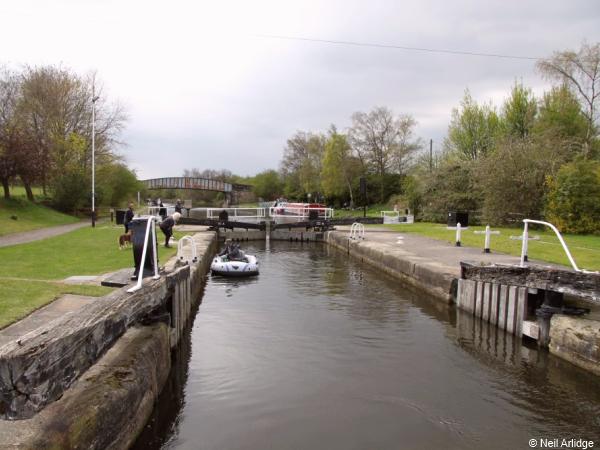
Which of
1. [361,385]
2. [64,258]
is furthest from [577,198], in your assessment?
[64,258]

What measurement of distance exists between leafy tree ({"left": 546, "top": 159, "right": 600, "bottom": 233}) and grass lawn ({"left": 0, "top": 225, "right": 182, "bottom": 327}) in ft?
57.6

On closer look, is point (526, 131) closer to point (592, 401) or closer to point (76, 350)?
point (592, 401)

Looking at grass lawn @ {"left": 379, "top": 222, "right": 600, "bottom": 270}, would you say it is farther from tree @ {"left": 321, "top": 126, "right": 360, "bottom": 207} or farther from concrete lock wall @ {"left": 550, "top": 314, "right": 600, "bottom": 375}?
tree @ {"left": 321, "top": 126, "right": 360, "bottom": 207}

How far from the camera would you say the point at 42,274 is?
35.5ft

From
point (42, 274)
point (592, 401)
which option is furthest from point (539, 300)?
point (42, 274)

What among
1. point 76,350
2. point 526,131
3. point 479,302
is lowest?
point 479,302

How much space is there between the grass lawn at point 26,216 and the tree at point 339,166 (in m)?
Result: 29.7

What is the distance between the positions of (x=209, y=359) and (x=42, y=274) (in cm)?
508

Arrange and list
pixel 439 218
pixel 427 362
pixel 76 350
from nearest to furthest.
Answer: pixel 76 350, pixel 427 362, pixel 439 218

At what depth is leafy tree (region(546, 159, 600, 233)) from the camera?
21516mm

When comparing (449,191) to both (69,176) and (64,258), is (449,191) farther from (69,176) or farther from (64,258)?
(69,176)

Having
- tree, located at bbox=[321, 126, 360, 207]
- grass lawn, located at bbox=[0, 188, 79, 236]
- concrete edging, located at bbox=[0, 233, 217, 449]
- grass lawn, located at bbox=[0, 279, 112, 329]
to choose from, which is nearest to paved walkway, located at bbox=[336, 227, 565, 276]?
concrete edging, located at bbox=[0, 233, 217, 449]

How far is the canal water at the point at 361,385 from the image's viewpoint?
5.71m

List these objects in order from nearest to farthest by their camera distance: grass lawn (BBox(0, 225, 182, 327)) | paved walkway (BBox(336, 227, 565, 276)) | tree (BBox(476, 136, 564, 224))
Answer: grass lawn (BBox(0, 225, 182, 327))
paved walkway (BBox(336, 227, 565, 276))
tree (BBox(476, 136, 564, 224))
